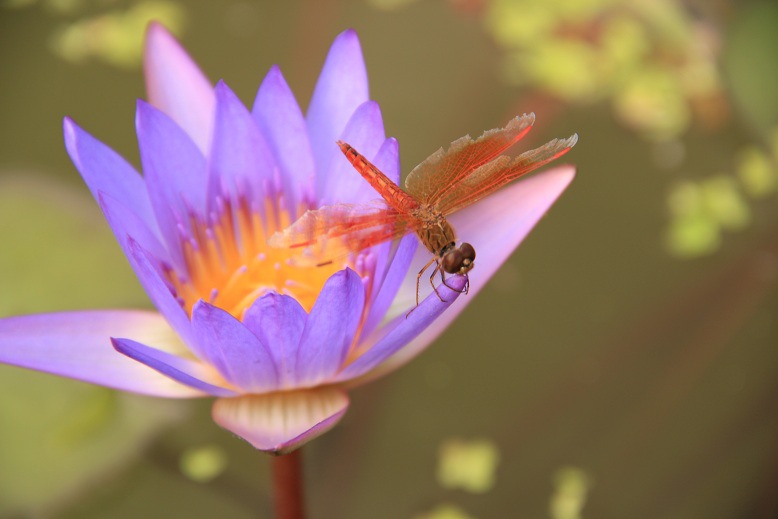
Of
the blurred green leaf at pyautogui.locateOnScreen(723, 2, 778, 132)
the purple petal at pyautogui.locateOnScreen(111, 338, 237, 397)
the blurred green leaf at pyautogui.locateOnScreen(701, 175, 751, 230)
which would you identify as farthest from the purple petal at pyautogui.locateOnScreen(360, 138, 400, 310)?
the blurred green leaf at pyautogui.locateOnScreen(723, 2, 778, 132)

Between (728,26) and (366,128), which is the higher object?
(728,26)

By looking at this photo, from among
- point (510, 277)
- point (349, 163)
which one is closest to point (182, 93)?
point (349, 163)

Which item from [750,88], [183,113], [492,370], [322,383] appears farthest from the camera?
[750,88]

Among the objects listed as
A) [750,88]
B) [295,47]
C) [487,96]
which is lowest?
[750,88]

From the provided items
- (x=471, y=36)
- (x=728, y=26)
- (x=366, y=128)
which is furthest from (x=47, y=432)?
(x=728, y=26)

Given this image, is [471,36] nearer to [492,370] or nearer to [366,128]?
[492,370]

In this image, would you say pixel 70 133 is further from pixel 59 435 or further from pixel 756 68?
pixel 756 68
